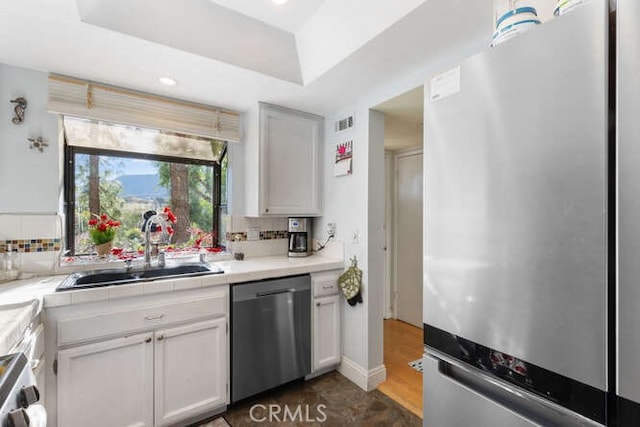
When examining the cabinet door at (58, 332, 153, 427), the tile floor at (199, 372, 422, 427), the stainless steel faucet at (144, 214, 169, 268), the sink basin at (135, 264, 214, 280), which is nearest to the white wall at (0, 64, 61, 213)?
the stainless steel faucet at (144, 214, 169, 268)

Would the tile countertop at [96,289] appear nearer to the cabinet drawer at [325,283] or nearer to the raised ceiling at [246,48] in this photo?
the cabinet drawer at [325,283]

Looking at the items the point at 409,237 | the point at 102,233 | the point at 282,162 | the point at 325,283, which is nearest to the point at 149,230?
the point at 102,233

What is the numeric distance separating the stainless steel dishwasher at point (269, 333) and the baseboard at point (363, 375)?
0.34 metres

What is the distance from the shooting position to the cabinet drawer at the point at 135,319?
1451 mm

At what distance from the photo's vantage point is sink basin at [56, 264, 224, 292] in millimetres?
1659

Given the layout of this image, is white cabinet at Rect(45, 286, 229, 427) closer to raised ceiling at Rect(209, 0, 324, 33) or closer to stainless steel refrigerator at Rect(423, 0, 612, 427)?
stainless steel refrigerator at Rect(423, 0, 612, 427)

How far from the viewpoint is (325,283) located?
228 cm

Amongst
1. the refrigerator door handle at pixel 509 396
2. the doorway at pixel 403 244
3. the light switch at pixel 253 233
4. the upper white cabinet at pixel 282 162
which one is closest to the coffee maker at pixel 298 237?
the upper white cabinet at pixel 282 162

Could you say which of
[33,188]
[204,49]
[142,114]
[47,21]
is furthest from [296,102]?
[33,188]

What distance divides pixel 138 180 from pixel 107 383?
1387mm

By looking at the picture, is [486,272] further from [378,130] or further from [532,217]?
[378,130]

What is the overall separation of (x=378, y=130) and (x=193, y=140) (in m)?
1.54

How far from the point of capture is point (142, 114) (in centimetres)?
210

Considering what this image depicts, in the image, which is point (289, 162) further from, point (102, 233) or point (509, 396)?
point (509, 396)
